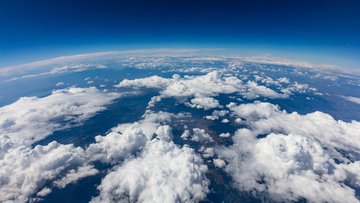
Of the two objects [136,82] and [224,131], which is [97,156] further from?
[136,82]

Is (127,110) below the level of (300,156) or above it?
below

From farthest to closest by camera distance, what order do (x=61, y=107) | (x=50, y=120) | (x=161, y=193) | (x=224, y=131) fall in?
(x=61, y=107) < (x=50, y=120) < (x=224, y=131) < (x=161, y=193)

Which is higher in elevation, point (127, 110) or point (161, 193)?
point (161, 193)

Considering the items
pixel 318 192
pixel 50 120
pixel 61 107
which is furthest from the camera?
pixel 61 107

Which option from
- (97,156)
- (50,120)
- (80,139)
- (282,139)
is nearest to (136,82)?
(50,120)

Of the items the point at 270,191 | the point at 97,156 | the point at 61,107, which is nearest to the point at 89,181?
the point at 97,156

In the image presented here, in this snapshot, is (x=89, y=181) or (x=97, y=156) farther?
(x=97, y=156)

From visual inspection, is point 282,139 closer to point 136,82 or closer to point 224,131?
point 224,131

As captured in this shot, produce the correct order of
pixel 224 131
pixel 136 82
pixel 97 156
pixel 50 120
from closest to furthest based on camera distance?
pixel 97 156 → pixel 224 131 → pixel 50 120 → pixel 136 82

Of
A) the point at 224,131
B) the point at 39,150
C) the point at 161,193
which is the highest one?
the point at 39,150
